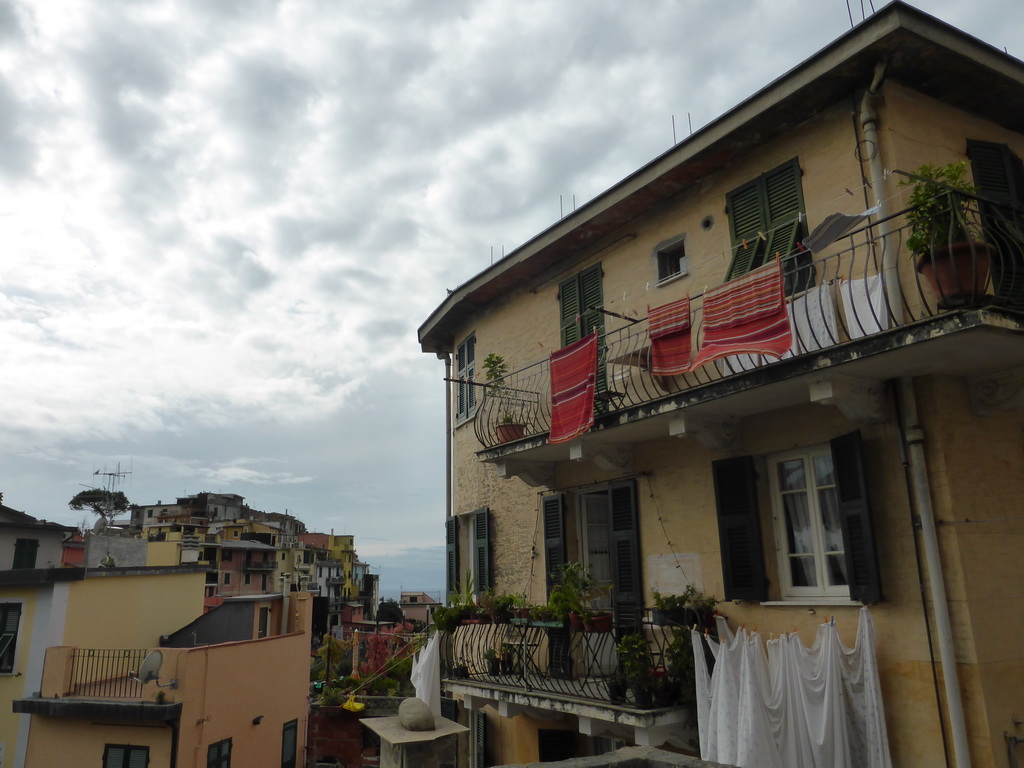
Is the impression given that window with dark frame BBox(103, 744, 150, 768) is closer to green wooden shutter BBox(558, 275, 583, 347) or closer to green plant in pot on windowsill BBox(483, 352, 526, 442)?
green plant in pot on windowsill BBox(483, 352, 526, 442)

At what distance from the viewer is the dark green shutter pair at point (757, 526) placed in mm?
7076

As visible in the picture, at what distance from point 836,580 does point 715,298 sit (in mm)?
3174

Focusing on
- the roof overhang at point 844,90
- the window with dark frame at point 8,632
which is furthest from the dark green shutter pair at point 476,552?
the window with dark frame at point 8,632

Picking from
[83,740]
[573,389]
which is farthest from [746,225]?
[83,740]

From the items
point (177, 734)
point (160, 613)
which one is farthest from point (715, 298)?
point (160, 613)

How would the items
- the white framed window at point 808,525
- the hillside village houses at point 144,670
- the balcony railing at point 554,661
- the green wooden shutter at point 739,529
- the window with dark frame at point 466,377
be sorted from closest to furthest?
the white framed window at point 808,525
the green wooden shutter at point 739,529
the balcony railing at point 554,661
the window with dark frame at point 466,377
the hillside village houses at point 144,670

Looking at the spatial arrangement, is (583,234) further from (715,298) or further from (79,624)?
(79,624)

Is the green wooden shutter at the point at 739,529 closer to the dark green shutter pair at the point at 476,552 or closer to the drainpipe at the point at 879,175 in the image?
the drainpipe at the point at 879,175

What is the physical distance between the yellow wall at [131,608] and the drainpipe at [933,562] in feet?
64.2

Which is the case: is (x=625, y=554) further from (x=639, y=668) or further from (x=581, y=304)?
(x=581, y=304)

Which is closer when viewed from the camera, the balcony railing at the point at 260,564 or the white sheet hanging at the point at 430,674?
the white sheet hanging at the point at 430,674

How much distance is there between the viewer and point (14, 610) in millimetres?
18797

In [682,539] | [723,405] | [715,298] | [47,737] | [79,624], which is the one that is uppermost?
[715,298]

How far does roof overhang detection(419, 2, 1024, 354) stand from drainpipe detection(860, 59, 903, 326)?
20 cm
